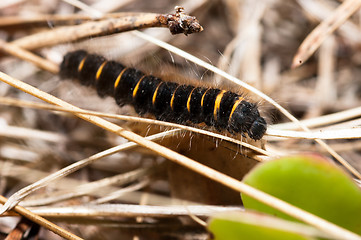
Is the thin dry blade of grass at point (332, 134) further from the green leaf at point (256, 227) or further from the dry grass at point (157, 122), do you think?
the green leaf at point (256, 227)

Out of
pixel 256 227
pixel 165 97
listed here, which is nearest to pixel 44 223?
pixel 165 97

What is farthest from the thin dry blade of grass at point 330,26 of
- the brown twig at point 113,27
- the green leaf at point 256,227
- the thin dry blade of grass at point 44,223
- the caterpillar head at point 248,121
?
the thin dry blade of grass at point 44,223

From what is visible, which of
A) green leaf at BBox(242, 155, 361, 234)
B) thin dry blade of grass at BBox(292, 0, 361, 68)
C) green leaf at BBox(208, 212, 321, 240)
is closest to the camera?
green leaf at BBox(208, 212, 321, 240)

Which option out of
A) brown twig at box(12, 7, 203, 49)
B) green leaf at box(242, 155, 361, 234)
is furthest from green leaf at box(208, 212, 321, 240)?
brown twig at box(12, 7, 203, 49)

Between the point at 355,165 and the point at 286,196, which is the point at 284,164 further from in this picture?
the point at 355,165

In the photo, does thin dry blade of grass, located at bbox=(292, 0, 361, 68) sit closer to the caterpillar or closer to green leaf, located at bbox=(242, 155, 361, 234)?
the caterpillar

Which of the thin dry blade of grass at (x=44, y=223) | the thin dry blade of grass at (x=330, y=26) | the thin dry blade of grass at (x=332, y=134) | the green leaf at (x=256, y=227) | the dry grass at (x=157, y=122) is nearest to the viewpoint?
the green leaf at (x=256, y=227)
